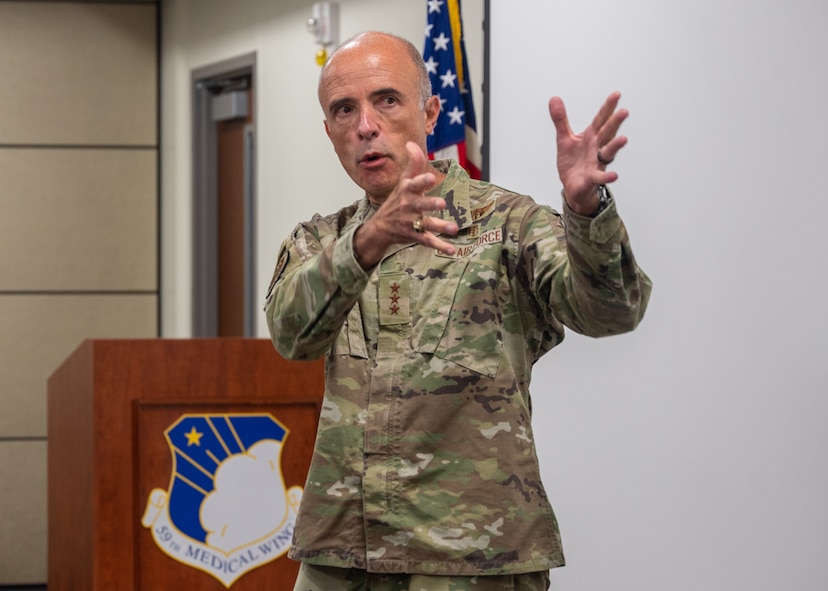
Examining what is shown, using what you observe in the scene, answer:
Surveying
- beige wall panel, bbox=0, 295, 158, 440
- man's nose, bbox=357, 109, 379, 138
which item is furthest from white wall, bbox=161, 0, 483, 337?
man's nose, bbox=357, 109, 379, 138

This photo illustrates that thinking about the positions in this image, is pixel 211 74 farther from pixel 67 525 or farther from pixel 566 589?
pixel 566 589

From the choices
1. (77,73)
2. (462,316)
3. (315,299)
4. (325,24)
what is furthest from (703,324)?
(77,73)

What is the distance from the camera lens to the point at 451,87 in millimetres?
3176

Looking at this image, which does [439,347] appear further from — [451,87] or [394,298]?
[451,87]

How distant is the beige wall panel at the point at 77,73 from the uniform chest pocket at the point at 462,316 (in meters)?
4.26

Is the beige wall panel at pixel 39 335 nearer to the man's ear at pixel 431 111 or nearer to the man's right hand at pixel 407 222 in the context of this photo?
the man's ear at pixel 431 111

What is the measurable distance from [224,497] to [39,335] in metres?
2.87

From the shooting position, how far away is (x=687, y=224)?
8.30 feet

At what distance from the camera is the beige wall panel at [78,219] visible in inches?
205

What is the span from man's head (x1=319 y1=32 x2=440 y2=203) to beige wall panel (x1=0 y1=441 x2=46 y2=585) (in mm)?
4088

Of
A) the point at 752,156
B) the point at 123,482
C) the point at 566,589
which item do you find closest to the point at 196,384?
the point at 123,482

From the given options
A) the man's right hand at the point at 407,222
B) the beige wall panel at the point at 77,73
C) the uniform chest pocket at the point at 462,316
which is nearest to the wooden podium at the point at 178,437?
the uniform chest pocket at the point at 462,316

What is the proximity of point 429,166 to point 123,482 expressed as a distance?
56.4 inches

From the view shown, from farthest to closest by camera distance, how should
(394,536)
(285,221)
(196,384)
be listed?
(285,221) → (196,384) → (394,536)
